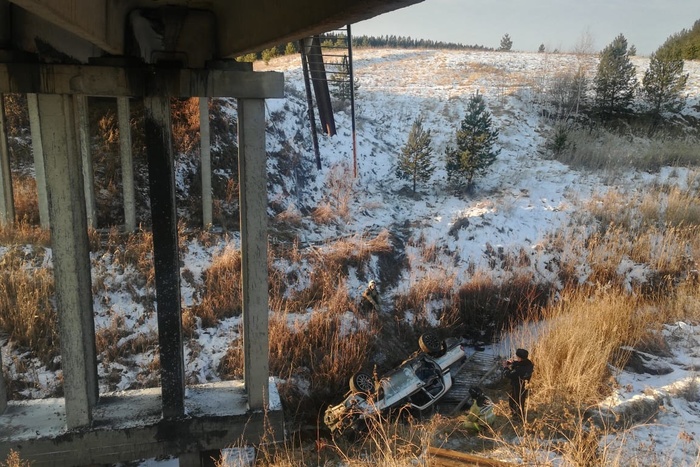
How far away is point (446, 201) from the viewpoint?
12.3 meters

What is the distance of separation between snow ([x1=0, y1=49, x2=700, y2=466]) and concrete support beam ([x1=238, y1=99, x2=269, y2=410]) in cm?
208

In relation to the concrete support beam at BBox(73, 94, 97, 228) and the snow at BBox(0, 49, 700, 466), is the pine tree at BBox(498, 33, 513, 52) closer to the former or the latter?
the snow at BBox(0, 49, 700, 466)

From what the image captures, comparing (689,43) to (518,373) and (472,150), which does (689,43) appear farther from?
(518,373)

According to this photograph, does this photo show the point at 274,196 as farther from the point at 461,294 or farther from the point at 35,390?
the point at 35,390

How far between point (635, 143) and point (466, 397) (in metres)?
13.6

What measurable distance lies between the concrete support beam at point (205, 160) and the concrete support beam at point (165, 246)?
16.7 ft

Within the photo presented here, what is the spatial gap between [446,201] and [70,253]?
385 inches

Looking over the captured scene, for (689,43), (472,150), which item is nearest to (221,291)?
(472,150)

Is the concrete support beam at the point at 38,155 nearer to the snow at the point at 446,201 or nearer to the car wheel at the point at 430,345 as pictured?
the snow at the point at 446,201

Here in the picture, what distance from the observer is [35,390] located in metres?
5.77

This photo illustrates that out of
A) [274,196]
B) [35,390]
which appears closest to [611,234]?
[274,196]

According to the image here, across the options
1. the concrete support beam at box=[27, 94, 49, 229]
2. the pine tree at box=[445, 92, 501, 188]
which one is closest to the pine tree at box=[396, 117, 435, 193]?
the pine tree at box=[445, 92, 501, 188]

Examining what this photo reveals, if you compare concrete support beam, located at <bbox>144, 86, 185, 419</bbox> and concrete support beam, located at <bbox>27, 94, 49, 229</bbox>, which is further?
concrete support beam, located at <bbox>27, 94, 49, 229</bbox>

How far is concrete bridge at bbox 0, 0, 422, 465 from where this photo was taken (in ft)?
A: 11.9
